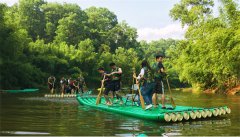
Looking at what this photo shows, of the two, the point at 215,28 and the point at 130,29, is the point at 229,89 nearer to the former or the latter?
the point at 215,28

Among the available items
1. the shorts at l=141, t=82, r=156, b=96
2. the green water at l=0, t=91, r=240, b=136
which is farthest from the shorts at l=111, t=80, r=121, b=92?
the green water at l=0, t=91, r=240, b=136

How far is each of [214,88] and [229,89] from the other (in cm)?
535

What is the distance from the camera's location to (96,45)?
76562mm

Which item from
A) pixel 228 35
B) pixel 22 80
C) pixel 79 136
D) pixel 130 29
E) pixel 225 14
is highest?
pixel 130 29

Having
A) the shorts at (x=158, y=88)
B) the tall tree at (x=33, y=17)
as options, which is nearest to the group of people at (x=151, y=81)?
the shorts at (x=158, y=88)

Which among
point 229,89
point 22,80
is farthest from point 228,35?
point 22,80

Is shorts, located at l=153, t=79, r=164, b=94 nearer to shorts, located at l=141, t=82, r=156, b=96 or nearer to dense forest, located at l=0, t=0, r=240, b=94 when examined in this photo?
shorts, located at l=141, t=82, r=156, b=96

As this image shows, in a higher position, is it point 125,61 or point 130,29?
point 130,29

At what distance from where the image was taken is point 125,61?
66.9 meters

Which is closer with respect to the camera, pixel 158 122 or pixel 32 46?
pixel 158 122

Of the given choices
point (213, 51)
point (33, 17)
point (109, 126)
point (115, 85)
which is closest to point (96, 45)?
point (33, 17)

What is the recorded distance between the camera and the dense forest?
38.2 m

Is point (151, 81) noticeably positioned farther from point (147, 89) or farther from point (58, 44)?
point (58, 44)

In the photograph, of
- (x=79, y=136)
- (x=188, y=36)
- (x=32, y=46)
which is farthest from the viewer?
(x=32, y=46)
